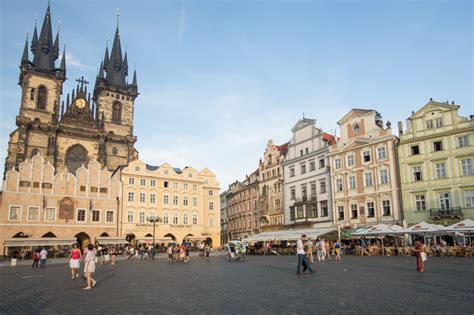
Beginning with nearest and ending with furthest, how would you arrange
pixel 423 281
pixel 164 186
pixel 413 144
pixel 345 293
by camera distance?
1. pixel 345 293
2. pixel 423 281
3. pixel 413 144
4. pixel 164 186

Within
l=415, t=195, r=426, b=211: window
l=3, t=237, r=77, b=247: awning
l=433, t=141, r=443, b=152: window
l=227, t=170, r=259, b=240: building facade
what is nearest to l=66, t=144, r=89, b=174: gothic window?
l=3, t=237, r=77, b=247: awning

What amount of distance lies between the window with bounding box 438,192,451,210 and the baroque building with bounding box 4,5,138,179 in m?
44.3

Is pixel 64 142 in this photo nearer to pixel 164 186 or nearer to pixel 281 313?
pixel 164 186

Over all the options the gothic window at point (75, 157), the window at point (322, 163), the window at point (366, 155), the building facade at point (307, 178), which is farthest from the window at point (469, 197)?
the gothic window at point (75, 157)

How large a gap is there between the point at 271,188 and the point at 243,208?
11.4 metres

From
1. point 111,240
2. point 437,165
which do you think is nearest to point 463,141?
point 437,165

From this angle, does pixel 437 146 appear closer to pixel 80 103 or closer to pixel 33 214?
pixel 33 214

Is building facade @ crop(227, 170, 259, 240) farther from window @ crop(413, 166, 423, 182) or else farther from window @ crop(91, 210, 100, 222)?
window @ crop(413, 166, 423, 182)

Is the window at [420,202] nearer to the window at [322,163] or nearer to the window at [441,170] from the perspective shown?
the window at [441,170]

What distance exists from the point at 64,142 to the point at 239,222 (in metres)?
32.1

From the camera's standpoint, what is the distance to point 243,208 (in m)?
68.4

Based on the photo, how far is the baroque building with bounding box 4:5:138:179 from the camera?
206 ft

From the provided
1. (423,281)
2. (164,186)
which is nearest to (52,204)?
(164,186)

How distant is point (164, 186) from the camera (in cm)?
5872
